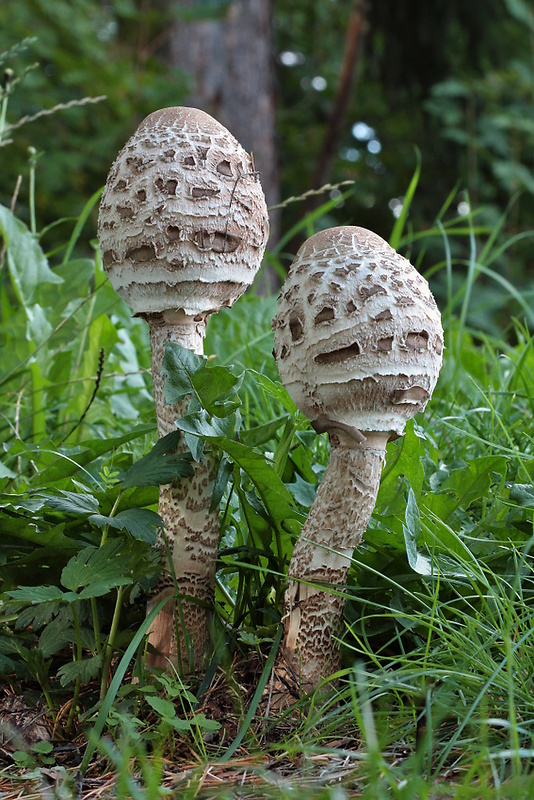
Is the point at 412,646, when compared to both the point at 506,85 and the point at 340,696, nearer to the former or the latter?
the point at 340,696

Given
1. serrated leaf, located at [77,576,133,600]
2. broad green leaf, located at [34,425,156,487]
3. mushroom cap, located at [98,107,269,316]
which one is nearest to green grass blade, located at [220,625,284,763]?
serrated leaf, located at [77,576,133,600]

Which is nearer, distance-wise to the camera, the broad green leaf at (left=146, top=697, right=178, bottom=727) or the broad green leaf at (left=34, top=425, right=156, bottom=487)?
the broad green leaf at (left=146, top=697, right=178, bottom=727)

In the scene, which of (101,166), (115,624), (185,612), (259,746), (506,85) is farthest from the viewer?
(506,85)

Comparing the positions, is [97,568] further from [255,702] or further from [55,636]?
[255,702]

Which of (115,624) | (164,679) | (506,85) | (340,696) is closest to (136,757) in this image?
(164,679)

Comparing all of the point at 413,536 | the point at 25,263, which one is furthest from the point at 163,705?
the point at 25,263

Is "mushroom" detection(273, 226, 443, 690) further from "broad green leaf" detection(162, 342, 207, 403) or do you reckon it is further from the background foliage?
the background foliage

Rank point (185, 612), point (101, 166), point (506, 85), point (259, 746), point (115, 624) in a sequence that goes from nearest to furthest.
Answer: point (259, 746) < point (115, 624) < point (185, 612) < point (101, 166) < point (506, 85)
